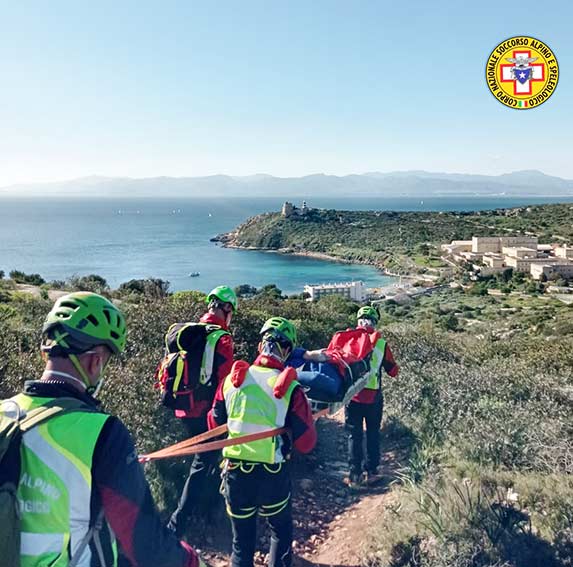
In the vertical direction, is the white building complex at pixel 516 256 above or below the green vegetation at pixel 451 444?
below

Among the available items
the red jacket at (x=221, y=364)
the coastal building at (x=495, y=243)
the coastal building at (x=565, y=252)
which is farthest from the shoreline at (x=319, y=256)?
the red jacket at (x=221, y=364)

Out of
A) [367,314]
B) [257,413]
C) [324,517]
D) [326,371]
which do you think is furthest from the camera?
[367,314]

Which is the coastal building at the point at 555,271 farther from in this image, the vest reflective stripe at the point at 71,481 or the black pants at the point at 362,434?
the vest reflective stripe at the point at 71,481

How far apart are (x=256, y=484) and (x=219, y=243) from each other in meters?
123

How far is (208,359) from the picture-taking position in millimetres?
4172

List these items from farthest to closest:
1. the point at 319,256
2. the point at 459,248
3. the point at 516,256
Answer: the point at 319,256 < the point at 459,248 < the point at 516,256

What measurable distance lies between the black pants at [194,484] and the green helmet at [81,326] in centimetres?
245

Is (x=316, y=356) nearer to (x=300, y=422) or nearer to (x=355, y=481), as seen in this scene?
(x=300, y=422)

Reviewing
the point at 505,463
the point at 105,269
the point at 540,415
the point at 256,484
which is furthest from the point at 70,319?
the point at 105,269

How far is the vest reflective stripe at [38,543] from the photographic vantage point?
5.82ft

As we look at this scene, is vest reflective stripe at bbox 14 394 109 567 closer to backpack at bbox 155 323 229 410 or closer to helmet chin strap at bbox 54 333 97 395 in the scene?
helmet chin strap at bbox 54 333 97 395

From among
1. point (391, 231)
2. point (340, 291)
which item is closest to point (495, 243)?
point (391, 231)

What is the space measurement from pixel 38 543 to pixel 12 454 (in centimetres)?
33

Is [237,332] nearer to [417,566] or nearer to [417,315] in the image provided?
[417,566]
